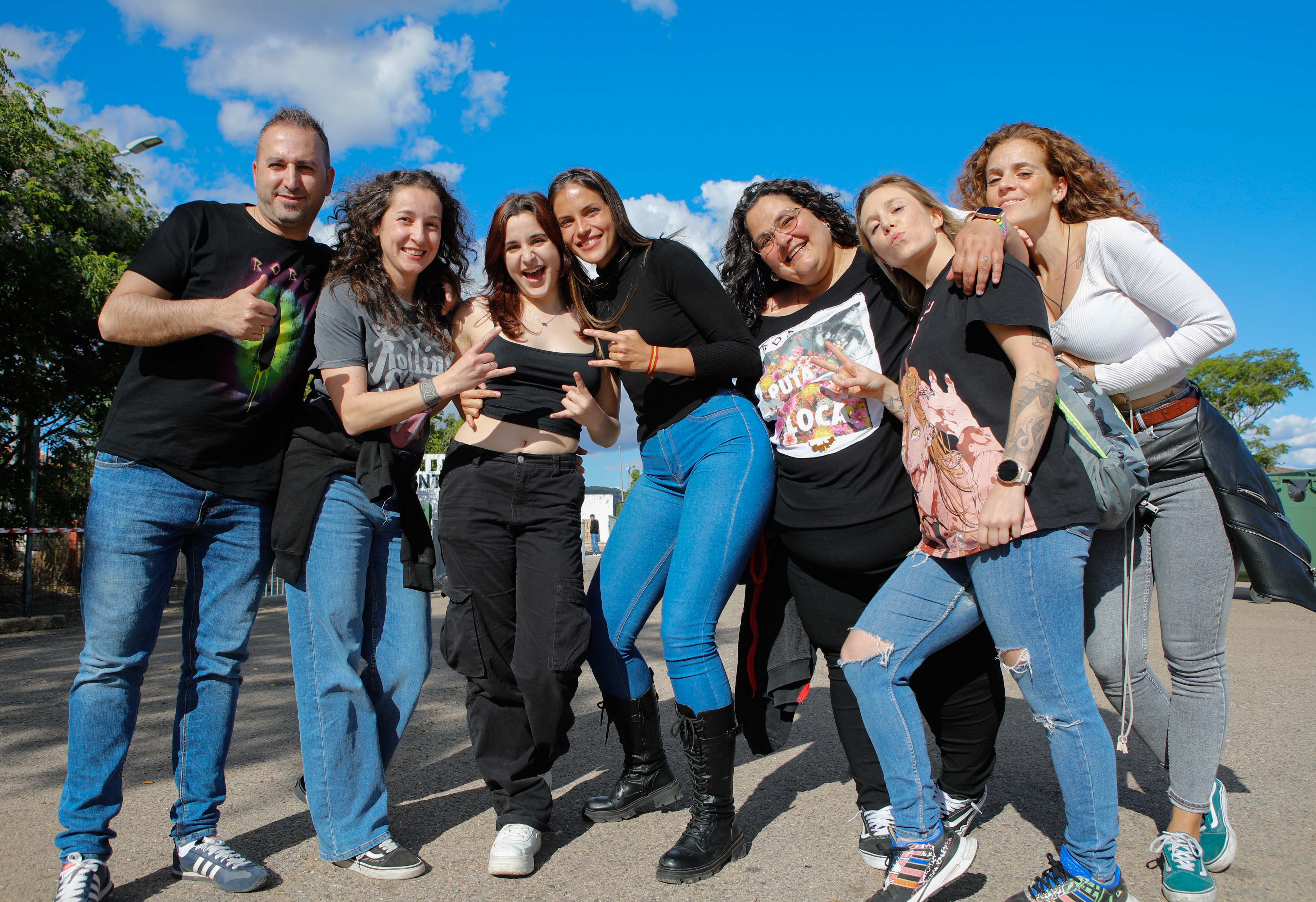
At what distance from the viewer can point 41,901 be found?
2.42m

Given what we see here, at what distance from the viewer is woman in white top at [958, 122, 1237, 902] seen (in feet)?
8.17

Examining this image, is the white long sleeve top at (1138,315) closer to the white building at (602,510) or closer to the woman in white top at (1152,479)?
the woman in white top at (1152,479)

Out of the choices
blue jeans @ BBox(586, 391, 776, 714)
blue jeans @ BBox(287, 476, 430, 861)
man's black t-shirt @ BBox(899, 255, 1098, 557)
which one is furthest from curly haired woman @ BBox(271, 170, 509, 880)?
man's black t-shirt @ BBox(899, 255, 1098, 557)

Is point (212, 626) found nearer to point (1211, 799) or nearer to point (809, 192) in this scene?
A: point (809, 192)

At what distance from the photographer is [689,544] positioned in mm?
2766

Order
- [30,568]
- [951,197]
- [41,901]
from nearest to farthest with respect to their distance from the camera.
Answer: [41,901], [951,197], [30,568]

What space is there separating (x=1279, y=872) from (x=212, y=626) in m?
3.43

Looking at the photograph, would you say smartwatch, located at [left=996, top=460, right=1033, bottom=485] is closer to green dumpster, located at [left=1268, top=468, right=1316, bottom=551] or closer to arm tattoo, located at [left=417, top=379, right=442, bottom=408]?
arm tattoo, located at [left=417, top=379, right=442, bottom=408]

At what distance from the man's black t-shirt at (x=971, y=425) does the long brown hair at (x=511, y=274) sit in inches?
48.5

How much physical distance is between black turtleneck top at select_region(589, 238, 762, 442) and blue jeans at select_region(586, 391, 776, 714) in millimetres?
90

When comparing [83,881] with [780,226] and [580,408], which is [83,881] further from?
[780,226]

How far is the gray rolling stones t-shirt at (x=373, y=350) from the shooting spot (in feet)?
9.04

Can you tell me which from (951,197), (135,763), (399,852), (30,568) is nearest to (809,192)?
(951,197)

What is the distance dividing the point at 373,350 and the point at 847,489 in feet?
5.41
